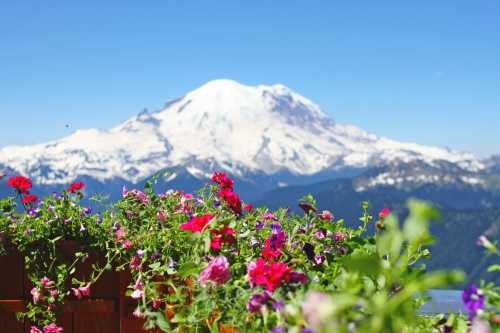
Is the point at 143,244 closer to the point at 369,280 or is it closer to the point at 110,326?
the point at 110,326

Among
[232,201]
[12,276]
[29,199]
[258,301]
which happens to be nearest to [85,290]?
[12,276]

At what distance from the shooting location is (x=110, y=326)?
4348mm

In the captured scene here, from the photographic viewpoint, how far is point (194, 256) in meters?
3.06

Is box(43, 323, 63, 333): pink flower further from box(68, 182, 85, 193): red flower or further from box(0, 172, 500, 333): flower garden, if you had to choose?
box(68, 182, 85, 193): red flower

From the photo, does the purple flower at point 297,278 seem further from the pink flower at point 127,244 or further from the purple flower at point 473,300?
the pink flower at point 127,244

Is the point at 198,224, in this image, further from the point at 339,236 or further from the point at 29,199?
the point at 29,199

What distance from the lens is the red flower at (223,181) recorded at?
4418 millimetres

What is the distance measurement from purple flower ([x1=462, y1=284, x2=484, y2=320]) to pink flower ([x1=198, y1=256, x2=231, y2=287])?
0.89 metres

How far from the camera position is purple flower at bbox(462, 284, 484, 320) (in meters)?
2.03

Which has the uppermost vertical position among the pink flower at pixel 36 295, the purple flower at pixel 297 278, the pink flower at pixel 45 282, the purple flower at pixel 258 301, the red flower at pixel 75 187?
the red flower at pixel 75 187

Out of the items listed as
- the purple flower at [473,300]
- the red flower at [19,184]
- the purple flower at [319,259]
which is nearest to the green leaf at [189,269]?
the purple flower at [319,259]

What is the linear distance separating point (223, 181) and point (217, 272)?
1933mm

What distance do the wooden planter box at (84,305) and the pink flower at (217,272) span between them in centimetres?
189

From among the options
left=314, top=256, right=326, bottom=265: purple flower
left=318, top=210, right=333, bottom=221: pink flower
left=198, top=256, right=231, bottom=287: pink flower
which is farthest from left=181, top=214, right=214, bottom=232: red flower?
left=318, top=210, right=333, bottom=221: pink flower
